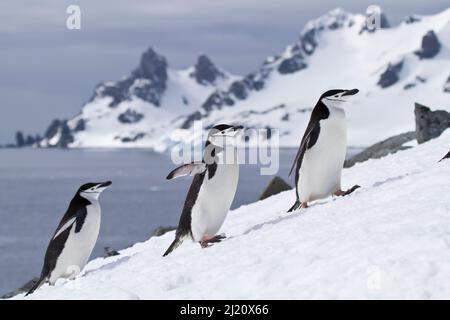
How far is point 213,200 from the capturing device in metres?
10.4

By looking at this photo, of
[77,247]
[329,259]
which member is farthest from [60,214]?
[329,259]

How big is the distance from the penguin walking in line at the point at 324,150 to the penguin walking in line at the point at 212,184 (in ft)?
4.04

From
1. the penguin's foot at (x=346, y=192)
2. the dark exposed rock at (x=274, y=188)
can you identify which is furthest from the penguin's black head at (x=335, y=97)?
the dark exposed rock at (x=274, y=188)

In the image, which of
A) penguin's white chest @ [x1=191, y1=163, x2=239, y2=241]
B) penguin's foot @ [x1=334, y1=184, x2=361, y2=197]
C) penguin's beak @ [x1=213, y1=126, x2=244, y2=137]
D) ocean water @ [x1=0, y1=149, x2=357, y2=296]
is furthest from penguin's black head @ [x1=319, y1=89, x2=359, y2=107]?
ocean water @ [x1=0, y1=149, x2=357, y2=296]

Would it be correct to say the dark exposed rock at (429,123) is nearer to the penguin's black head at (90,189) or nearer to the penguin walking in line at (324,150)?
the penguin walking in line at (324,150)

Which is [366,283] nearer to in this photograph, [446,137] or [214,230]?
[214,230]

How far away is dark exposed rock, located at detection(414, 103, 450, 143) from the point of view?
73.7 ft

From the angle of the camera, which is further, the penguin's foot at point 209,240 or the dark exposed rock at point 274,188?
the dark exposed rock at point 274,188

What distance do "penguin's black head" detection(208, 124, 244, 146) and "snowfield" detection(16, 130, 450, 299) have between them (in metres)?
1.32

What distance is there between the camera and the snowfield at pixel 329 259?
21.4 feet

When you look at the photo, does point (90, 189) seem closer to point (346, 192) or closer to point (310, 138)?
point (310, 138)

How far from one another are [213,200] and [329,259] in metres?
3.40

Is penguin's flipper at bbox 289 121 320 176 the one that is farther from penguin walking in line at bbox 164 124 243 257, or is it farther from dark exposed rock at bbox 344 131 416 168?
dark exposed rock at bbox 344 131 416 168
